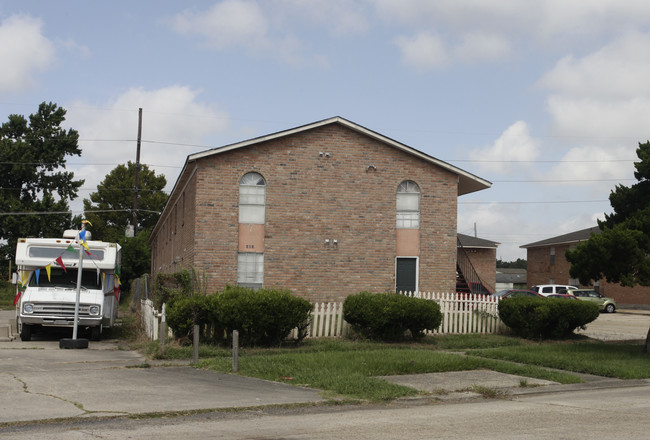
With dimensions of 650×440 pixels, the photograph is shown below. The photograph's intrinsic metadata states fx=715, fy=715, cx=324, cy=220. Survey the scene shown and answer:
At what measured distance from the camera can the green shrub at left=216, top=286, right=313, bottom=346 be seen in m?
16.5

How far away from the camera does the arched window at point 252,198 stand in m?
22.4

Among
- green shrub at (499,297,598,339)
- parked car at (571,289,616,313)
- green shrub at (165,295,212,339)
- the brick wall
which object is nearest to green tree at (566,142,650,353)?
green shrub at (499,297,598,339)

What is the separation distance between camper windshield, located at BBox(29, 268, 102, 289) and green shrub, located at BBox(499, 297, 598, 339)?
11.9 meters

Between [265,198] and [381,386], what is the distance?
11638 mm

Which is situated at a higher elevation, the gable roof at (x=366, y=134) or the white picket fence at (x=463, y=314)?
the gable roof at (x=366, y=134)

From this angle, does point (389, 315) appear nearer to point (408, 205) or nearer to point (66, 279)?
point (408, 205)

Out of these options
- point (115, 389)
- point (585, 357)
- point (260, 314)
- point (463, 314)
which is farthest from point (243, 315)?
point (585, 357)

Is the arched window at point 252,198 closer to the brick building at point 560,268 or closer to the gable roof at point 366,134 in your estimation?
the gable roof at point 366,134

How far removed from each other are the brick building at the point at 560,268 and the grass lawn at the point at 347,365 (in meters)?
37.8

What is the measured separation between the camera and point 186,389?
11.6 metres

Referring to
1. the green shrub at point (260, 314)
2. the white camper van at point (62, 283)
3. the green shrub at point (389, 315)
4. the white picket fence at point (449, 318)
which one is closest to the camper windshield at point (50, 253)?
the white camper van at point (62, 283)

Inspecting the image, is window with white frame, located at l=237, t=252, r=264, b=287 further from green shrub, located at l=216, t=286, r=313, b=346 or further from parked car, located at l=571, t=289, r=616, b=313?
parked car, located at l=571, t=289, r=616, b=313

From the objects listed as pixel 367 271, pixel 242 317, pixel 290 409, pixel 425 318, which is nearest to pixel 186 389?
pixel 290 409

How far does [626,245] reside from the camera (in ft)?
52.7
